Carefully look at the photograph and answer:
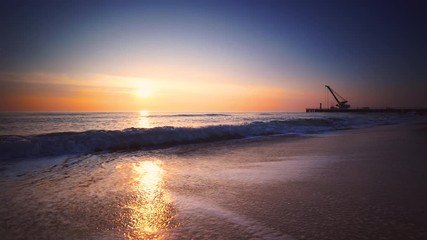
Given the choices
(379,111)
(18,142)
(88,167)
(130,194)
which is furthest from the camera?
(379,111)

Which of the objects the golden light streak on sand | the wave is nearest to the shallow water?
the golden light streak on sand

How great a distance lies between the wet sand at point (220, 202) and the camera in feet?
9.64

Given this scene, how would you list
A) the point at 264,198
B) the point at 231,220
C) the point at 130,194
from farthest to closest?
the point at 130,194
the point at 264,198
the point at 231,220

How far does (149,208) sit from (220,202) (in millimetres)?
970

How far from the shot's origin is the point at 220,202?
4.04 meters

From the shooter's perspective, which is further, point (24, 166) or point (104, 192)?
point (24, 166)

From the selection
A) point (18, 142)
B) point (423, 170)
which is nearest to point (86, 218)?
point (423, 170)

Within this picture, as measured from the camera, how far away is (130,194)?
14.8ft

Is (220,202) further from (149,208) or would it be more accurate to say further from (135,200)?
(135,200)

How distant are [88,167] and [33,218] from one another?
13.1ft

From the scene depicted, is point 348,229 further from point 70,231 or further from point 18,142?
point 18,142

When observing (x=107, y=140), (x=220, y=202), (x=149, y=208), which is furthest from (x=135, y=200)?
(x=107, y=140)

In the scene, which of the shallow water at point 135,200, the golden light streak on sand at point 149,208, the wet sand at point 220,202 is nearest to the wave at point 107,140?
the shallow water at point 135,200

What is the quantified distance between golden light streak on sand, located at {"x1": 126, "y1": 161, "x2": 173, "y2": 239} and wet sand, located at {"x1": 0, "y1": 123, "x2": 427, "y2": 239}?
0.04 feet
